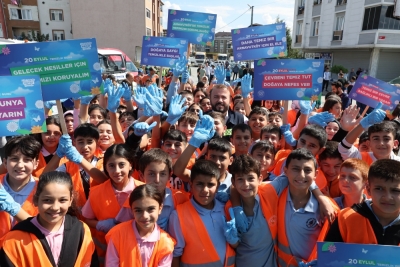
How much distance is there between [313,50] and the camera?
26031 millimetres

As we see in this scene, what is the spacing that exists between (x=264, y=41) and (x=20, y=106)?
4.08m

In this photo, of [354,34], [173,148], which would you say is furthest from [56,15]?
[173,148]

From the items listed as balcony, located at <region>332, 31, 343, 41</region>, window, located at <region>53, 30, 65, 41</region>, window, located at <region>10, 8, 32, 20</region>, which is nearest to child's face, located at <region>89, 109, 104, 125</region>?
balcony, located at <region>332, 31, 343, 41</region>

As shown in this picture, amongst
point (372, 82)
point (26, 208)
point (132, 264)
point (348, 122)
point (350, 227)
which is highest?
point (372, 82)

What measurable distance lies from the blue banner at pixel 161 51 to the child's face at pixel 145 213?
12.4 ft

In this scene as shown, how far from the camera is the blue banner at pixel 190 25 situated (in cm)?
584

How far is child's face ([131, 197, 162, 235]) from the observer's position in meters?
1.81

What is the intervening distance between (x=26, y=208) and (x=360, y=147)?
312 centimetres

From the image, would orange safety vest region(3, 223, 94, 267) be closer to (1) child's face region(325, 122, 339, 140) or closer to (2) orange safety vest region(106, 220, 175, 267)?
(2) orange safety vest region(106, 220, 175, 267)

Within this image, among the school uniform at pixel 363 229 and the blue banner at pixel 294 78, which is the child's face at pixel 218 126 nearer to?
the blue banner at pixel 294 78

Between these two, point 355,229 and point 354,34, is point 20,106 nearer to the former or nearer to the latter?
point 355,229

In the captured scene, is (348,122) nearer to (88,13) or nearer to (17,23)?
(88,13)

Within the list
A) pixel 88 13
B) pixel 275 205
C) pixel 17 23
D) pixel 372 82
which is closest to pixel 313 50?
pixel 88 13

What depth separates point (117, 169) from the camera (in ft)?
7.23
